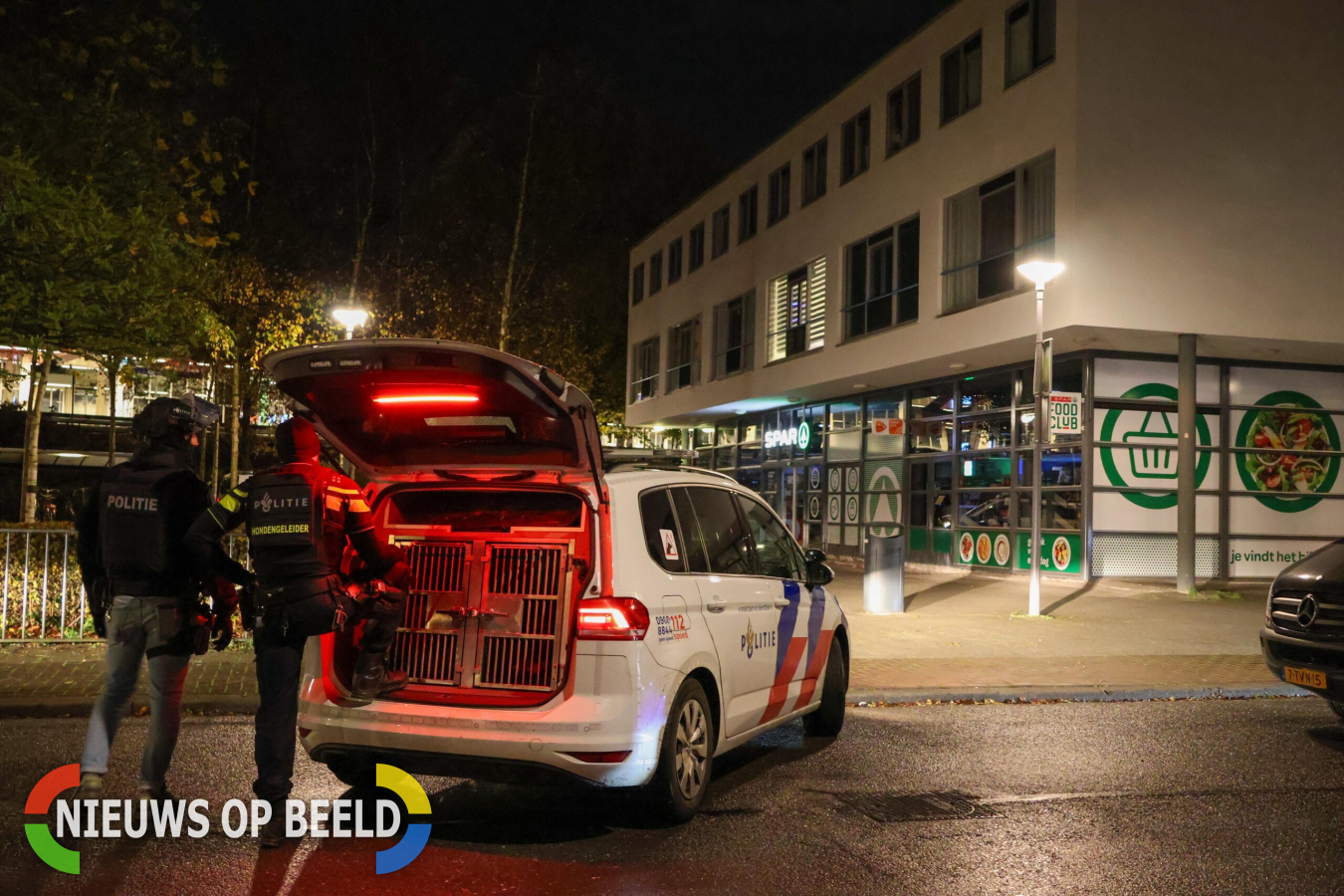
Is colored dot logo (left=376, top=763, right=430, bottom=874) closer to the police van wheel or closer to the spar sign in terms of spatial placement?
the police van wheel

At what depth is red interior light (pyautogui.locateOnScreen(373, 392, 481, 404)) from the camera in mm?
5723

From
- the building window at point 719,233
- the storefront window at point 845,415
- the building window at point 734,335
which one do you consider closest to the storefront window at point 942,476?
the storefront window at point 845,415

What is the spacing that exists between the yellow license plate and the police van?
404 cm

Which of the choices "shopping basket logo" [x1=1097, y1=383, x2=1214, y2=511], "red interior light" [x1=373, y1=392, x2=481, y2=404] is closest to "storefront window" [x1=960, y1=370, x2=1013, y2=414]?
"shopping basket logo" [x1=1097, y1=383, x2=1214, y2=511]

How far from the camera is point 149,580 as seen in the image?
213 inches

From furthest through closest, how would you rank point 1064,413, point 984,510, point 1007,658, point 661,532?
1. point 984,510
2. point 1064,413
3. point 1007,658
4. point 661,532

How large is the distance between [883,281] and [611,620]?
19290 mm

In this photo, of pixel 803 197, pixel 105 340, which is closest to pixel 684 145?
pixel 803 197

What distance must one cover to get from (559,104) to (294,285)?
15184mm

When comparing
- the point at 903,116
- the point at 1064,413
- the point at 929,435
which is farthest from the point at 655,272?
the point at 1064,413

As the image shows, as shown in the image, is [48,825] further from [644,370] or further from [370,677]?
[644,370]

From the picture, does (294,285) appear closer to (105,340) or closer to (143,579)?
(105,340)

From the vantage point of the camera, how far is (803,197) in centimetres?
2747

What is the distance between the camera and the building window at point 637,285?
131ft
